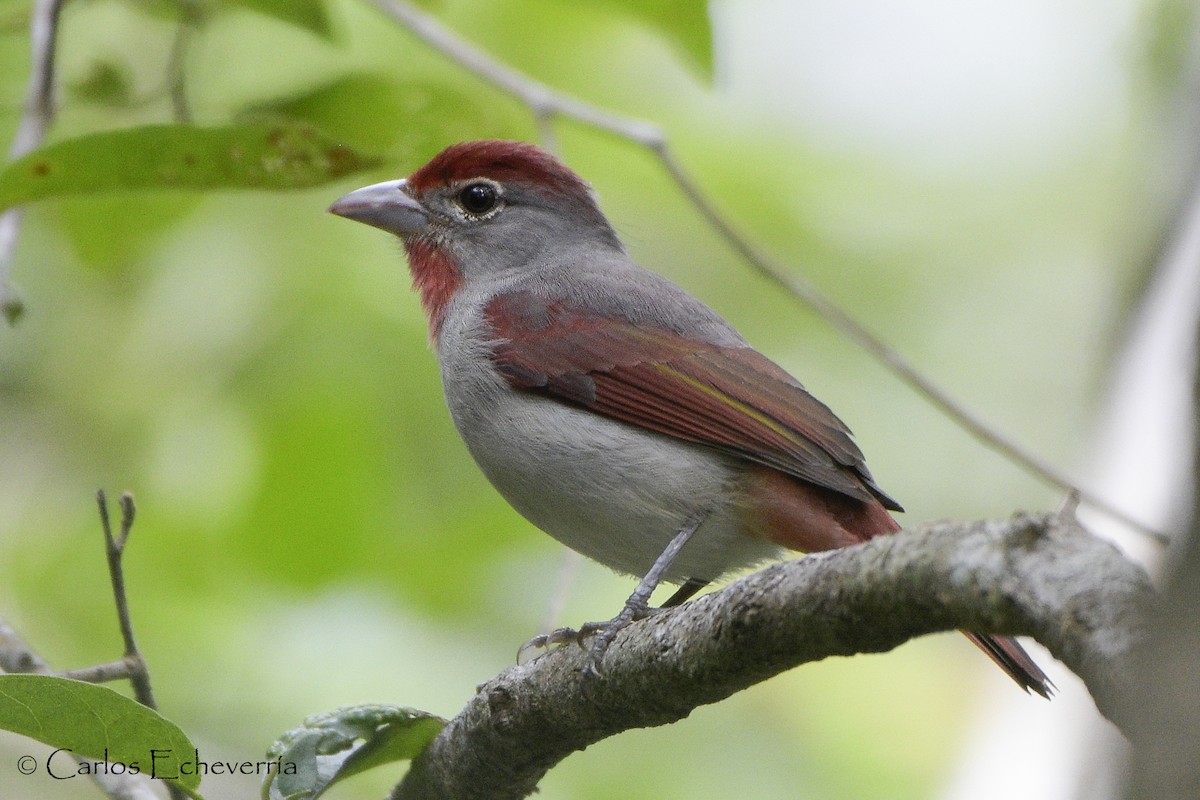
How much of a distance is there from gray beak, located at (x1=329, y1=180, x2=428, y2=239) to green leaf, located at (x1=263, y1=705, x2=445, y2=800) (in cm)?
224

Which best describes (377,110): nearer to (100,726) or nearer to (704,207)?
(704,207)

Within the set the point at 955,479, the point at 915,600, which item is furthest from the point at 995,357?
the point at 915,600

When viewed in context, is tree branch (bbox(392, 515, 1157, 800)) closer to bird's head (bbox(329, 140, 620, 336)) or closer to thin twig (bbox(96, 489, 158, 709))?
thin twig (bbox(96, 489, 158, 709))

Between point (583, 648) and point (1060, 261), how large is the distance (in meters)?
6.27

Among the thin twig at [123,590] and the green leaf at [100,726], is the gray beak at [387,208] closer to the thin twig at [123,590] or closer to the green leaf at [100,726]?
the thin twig at [123,590]

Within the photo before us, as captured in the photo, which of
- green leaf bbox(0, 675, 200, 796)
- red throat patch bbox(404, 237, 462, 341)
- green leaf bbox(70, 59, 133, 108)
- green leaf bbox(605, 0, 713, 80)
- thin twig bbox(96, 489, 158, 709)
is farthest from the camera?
red throat patch bbox(404, 237, 462, 341)

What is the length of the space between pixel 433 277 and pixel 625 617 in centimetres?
204

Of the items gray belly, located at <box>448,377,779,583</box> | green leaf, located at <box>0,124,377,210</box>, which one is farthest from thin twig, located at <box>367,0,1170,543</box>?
gray belly, located at <box>448,377,779,583</box>

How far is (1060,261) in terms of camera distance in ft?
27.7

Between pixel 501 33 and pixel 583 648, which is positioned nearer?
pixel 583 648

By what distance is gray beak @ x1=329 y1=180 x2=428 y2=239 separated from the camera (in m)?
4.91

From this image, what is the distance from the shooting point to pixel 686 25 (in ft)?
14.6

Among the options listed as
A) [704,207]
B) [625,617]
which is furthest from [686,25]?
[625,617]

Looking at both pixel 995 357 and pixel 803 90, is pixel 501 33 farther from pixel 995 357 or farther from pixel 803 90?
pixel 995 357
